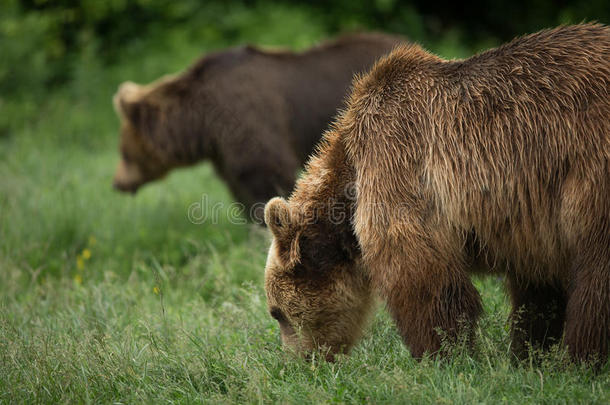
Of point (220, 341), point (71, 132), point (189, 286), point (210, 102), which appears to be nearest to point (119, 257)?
point (189, 286)

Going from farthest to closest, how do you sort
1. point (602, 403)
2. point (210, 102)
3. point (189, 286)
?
point (210, 102)
point (189, 286)
point (602, 403)

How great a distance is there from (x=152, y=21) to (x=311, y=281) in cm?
1192

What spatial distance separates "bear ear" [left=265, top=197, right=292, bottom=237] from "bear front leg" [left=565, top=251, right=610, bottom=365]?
5.34ft

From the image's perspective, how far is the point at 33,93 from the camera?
1348cm

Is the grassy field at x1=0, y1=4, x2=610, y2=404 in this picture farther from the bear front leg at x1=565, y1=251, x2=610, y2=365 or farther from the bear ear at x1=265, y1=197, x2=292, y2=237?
the bear ear at x1=265, y1=197, x2=292, y2=237

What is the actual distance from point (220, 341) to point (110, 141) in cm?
849

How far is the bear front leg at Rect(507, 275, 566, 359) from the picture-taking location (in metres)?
4.27

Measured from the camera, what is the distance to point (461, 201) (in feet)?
12.4

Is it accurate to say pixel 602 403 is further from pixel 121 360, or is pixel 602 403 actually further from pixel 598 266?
pixel 121 360

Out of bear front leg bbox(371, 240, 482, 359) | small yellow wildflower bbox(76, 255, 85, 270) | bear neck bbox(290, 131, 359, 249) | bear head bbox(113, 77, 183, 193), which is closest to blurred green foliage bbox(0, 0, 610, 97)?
bear head bbox(113, 77, 183, 193)

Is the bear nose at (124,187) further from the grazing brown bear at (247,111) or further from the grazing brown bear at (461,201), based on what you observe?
the grazing brown bear at (461,201)

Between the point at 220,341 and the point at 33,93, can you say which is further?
the point at 33,93

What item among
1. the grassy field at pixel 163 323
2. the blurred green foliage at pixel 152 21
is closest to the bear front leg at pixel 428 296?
the grassy field at pixel 163 323

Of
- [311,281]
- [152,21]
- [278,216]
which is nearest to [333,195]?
[278,216]
